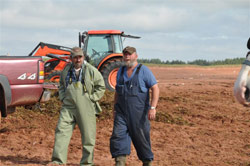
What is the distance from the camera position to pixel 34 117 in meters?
11.9

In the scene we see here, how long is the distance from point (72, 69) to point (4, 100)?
167 centimetres

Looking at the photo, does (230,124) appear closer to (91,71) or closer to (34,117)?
(34,117)

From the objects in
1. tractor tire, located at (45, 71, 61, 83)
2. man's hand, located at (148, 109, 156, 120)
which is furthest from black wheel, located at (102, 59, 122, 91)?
man's hand, located at (148, 109, 156, 120)

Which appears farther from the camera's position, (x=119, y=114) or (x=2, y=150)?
(x=2, y=150)

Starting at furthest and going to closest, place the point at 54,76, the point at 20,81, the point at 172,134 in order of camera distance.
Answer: the point at 54,76, the point at 172,134, the point at 20,81

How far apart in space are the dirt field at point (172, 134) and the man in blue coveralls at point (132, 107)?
4.06 feet

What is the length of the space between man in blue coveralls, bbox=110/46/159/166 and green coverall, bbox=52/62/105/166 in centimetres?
55

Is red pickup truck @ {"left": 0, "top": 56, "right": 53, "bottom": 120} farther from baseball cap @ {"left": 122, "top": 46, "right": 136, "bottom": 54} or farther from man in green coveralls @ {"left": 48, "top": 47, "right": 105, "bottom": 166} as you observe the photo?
baseball cap @ {"left": 122, "top": 46, "right": 136, "bottom": 54}

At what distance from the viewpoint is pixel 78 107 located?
676 cm

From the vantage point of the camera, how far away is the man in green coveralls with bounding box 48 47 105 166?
22.2 feet

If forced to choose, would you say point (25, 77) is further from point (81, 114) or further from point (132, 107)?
point (132, 107)

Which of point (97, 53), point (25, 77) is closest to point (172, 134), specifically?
point (25, 77)

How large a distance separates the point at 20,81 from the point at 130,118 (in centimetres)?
270

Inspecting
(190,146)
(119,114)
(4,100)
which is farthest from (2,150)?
(190,146)
